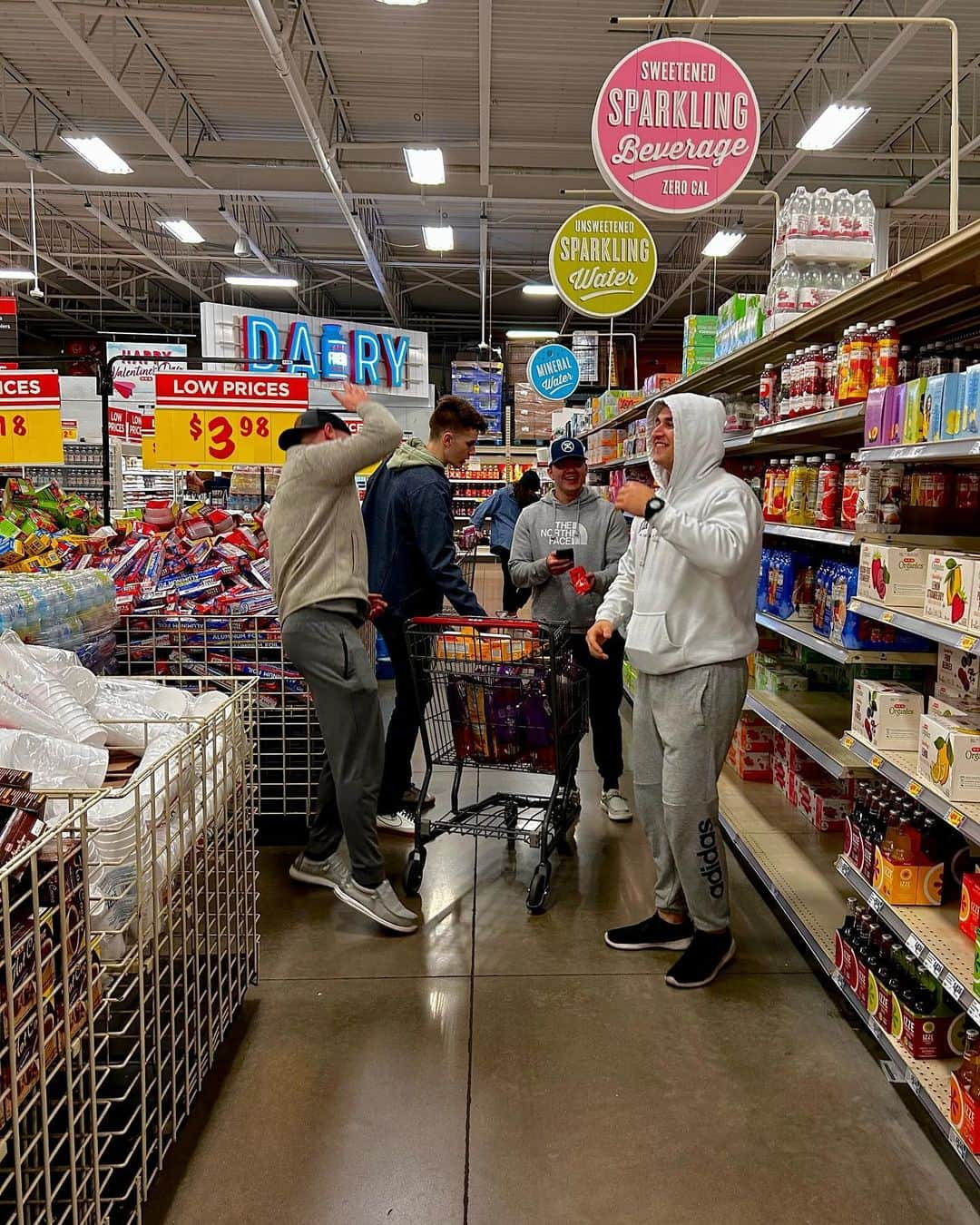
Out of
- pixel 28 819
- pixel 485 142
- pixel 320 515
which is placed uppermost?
pixel 485 142

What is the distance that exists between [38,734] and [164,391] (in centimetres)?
404

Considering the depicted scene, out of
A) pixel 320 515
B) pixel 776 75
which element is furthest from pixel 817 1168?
pixel 776 75

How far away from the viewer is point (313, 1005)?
2.99 metres

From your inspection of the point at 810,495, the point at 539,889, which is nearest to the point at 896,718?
the point at 810,495

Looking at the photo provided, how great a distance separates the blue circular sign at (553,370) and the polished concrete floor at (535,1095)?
29.6 feet

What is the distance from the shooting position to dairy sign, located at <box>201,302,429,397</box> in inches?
596

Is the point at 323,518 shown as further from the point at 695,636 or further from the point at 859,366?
the point at 859,366

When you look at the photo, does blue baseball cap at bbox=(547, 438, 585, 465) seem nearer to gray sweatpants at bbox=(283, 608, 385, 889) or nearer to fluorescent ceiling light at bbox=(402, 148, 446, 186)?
gray sweatpants at bbox=(283, 608, 385, 889)

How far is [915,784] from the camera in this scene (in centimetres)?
248

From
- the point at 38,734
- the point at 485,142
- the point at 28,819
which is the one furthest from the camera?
the point at 485,142

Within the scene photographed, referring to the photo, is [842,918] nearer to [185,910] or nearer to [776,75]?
[185,910]

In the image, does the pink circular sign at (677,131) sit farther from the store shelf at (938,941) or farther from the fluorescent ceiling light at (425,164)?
the fluorescent ceiling light at (425,164)

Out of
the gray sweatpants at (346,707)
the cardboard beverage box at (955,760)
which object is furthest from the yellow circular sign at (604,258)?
the cardboard beverage box at (955,760)

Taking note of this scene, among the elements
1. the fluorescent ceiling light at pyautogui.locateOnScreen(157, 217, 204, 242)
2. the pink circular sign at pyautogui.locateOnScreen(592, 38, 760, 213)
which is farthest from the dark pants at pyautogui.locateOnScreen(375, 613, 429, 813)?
the fluorescent ceiling light at pyautogui.locateOnScreen(157, 217, 204, 242)
